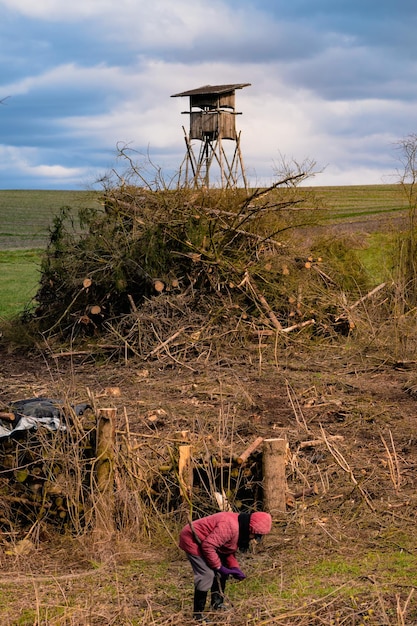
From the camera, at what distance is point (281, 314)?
13.4 meters

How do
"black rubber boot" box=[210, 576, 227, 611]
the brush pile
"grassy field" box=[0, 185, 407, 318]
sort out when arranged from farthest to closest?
1. "grassy field" box=[0, 185, 407, 318]
2. the brush pile
3. "black rubber boot" box=[210, 576, 227, 611]

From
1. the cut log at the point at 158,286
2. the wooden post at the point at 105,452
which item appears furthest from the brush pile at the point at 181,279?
the wooden post at the point at 105,452

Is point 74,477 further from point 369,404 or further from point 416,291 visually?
point 416,291

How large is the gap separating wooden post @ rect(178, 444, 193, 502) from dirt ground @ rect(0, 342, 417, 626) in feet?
1.15

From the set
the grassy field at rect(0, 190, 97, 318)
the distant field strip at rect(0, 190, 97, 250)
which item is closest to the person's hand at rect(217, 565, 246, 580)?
the grassy field at rect(0, 190, 97, 318)

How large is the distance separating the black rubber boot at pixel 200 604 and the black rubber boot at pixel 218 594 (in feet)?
0.43

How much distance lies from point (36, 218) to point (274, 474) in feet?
170

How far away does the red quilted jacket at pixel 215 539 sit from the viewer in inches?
184

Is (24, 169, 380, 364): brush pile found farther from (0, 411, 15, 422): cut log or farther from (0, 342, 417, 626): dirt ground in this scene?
(0, 411, 15, 422): cut log

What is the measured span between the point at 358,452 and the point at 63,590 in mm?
3801

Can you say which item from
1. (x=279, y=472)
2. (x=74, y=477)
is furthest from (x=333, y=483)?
(x=74, y=477)

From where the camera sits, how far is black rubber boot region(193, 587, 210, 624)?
4.84 m

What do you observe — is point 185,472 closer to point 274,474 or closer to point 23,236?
point 274,474

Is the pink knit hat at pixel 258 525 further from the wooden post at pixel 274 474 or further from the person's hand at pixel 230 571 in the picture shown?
the wooden post at pixel 274 474
